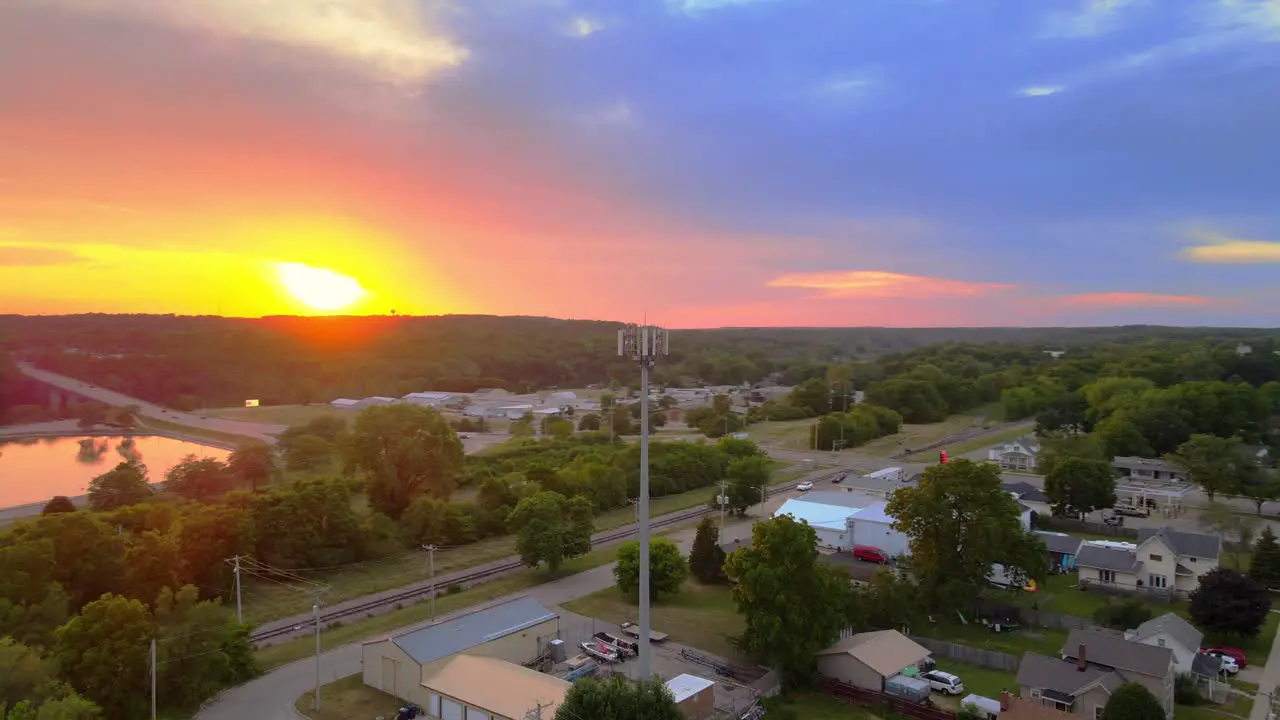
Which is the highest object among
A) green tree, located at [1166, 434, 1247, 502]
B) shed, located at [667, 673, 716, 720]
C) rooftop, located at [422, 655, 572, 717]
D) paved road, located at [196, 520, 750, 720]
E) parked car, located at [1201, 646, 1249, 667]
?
green tree, located at [1166, 434, 1247, 502]

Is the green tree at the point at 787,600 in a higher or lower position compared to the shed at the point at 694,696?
higher

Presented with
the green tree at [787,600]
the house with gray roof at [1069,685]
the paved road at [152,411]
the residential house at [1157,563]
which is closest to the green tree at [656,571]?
the green tree at [787,600]

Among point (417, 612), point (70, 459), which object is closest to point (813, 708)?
point (417, 612)

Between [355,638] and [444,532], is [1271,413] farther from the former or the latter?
[355,638]

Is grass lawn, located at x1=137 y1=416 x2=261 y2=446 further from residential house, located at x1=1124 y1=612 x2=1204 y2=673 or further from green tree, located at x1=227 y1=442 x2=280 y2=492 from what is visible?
residential house, located at x1=1124 y1=612 x2=1204 y2=673

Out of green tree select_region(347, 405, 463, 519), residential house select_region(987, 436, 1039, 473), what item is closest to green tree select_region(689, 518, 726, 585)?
green tree select_region(347, 405, 463, 519)

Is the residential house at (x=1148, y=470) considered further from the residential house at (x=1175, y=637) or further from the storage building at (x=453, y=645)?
the storage building at (x=453, y=645)
